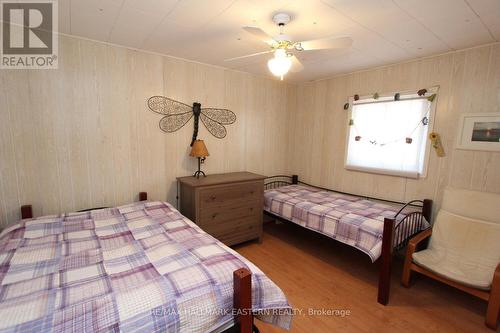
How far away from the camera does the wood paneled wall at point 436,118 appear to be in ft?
7.50

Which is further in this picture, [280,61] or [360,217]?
[360,217]

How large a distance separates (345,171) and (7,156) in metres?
3.83

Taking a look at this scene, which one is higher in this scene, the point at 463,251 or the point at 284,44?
the point at 284,44

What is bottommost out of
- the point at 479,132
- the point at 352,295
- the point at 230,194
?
the point at 352,295

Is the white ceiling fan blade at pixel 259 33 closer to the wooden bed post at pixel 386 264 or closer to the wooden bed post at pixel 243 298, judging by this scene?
the wooden bed post at pixel 243 298

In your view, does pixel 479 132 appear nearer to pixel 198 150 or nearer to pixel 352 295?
pixel 352 295

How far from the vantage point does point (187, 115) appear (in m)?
2.98

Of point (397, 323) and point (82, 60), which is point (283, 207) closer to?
point (397, 323)

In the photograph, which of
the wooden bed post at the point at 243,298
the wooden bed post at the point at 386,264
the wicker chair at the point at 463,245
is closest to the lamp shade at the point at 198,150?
the wooden bed post at the point at 243,298

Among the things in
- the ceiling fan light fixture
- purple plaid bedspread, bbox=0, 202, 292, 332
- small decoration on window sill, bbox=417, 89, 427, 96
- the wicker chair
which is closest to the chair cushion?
the wicker chair

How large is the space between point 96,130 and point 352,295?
3.05m

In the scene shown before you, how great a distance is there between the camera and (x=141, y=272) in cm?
133

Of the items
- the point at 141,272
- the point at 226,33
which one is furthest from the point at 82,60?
the point at 141,272

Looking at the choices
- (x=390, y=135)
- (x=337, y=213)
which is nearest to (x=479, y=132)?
(x=390, y=135)
